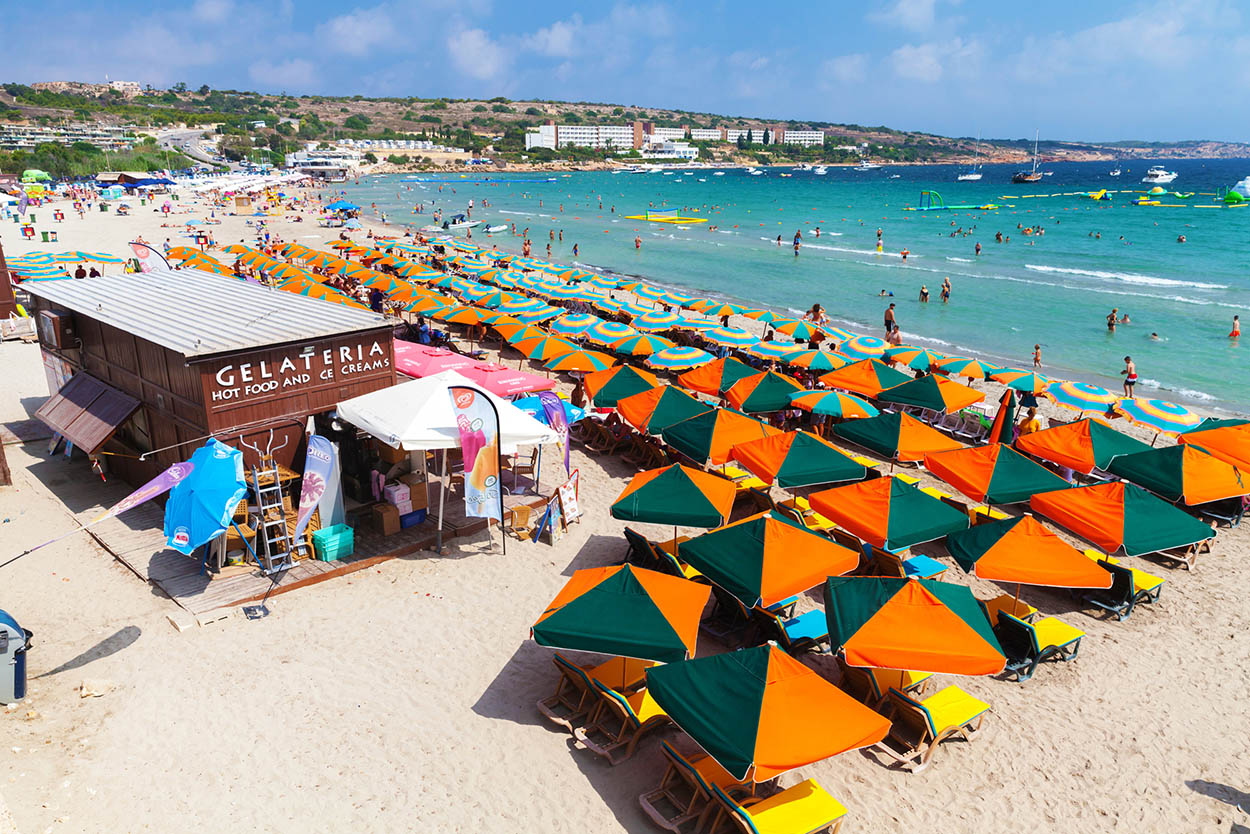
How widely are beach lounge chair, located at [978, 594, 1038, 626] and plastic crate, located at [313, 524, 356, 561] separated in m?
8.07

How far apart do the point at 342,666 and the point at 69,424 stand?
7437mm

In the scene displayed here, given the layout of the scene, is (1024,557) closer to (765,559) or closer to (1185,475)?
(765,559)

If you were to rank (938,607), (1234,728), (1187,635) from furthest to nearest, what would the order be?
(1187,635) < (1234,728) < (938,607)

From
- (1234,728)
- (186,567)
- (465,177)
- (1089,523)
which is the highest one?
(465,177)

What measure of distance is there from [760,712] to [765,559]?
102 inches

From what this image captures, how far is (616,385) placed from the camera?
14328 millimetres

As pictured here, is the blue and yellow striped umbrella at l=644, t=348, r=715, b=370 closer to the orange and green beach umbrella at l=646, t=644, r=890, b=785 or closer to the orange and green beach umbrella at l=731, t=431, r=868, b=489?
the orange and green beach umbrella at l=731, t=431, r=868, b=489

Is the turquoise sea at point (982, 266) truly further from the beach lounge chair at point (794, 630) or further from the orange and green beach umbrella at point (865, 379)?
the beach lounge chair at point (794, 630)

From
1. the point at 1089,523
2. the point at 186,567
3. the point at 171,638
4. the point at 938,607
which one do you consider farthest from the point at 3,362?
the point at 1089,523

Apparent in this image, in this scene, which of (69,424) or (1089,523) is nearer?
(1089,523)

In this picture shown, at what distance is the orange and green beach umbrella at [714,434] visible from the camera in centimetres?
1157

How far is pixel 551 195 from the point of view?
107312mm

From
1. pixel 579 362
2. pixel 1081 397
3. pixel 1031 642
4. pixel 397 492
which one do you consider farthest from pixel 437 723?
pixel 1081 397

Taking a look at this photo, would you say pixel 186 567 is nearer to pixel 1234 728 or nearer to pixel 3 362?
pixel 1234 728
